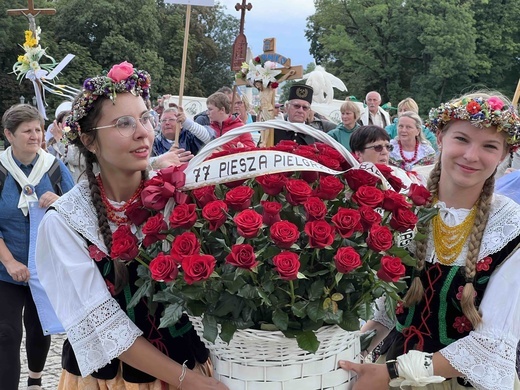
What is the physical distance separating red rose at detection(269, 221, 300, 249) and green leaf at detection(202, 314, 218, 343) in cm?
25

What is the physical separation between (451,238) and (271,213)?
34.8 inches

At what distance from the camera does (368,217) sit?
1547 millimetres

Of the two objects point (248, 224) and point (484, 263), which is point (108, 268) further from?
point (484, 263)

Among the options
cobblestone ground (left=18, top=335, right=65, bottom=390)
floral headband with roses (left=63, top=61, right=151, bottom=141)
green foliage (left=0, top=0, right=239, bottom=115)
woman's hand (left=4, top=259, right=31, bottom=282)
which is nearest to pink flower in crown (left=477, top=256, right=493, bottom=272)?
floral headband with roses (left=63, top=61, right=151, bottom=141)

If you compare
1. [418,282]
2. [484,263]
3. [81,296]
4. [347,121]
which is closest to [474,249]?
[484,263]

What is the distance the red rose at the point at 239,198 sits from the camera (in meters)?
1.53

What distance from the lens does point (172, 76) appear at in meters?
39.7

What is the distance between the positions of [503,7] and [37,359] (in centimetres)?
3626

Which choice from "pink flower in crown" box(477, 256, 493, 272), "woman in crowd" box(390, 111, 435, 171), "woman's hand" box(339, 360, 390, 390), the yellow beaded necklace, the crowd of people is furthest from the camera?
"woman in crowd" box(390, 111, 435, 171)

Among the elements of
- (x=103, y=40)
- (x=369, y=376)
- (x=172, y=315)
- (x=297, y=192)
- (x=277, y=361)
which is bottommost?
(x=369, y=376)

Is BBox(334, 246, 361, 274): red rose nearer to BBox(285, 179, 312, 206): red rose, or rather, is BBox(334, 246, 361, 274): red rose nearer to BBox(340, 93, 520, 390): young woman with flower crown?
BBox(285, 179, 312, 206): red rose

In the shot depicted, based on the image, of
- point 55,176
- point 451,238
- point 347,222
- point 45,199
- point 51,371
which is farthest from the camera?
point 51,371

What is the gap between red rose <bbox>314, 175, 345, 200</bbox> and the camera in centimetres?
158

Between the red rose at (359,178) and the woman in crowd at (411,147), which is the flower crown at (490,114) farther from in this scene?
the woman in crowd at (411,147)
